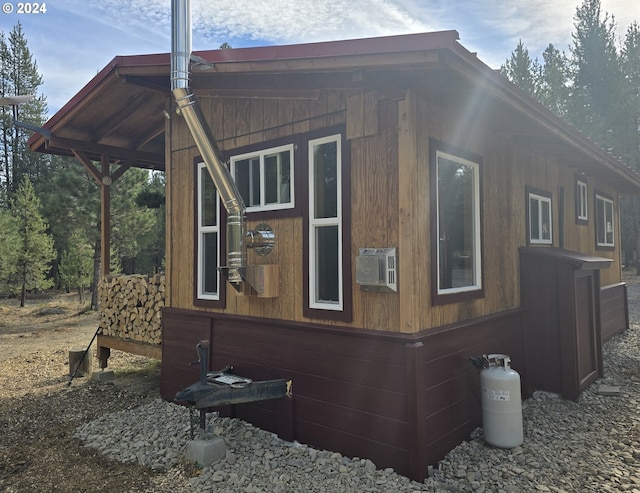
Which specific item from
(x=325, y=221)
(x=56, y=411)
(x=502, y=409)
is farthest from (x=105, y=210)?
(x=502, y=409)

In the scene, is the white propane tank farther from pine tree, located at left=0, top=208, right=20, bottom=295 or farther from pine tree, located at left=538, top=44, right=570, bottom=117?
pine tree, located at left=538, top=44, right=570, bottom=117

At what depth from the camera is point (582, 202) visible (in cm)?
790

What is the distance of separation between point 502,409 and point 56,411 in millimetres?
4673

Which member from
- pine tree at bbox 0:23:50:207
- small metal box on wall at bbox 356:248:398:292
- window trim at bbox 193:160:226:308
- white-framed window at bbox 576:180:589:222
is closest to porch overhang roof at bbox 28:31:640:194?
white-framed window at bbox 576:180:589:222

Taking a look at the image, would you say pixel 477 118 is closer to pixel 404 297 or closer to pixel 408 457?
pixel 404 297

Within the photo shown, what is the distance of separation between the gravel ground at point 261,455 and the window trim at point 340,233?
3.67ft

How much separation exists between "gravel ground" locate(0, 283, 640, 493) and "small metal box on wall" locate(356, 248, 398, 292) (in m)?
1.34

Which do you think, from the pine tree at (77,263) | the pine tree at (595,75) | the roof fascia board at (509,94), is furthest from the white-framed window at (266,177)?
the pine tree at (595,75)

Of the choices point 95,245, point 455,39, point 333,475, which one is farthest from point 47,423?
point 95,245

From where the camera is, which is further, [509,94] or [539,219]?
[539,219]

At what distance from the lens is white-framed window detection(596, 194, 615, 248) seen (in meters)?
8.85

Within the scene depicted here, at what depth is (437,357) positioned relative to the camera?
358cm

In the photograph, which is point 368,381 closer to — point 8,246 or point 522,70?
point 8,246

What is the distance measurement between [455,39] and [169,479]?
361 cm
